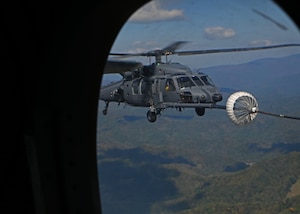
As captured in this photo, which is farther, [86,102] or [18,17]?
[86,102]

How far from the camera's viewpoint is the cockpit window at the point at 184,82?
15570 mm

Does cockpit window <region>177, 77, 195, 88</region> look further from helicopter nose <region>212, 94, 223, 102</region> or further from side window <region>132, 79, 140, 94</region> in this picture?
side window <region>132, 79, 140, 94</region>

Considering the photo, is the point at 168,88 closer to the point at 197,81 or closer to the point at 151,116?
the point at 197,81

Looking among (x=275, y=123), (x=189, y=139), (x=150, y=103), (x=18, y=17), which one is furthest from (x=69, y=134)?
(x=275, y=123)

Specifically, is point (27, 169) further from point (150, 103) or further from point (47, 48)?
point (150, 103)

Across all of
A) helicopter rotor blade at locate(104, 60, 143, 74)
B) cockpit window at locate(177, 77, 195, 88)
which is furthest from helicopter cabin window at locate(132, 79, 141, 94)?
helicopter rotor blade at locate(104, 60, 143, 74)

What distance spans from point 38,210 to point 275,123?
2961 inches

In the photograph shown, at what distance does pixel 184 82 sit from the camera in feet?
51.3

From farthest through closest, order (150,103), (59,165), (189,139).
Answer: (189,139)
(150,103)
(59,165)

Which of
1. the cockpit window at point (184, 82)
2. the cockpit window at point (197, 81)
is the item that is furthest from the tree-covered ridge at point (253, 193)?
the cockpit window at point (184, 82)

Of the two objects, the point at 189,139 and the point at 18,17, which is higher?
the point at 18,17

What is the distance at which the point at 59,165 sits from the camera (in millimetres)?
1756

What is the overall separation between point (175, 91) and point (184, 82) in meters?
0.36

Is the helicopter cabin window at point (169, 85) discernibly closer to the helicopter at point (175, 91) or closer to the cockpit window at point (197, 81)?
the helicopter at point (175, 91)
